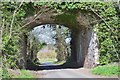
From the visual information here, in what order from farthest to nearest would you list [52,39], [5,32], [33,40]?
1. [52,39]
2. [33,40]
3. [5,32]

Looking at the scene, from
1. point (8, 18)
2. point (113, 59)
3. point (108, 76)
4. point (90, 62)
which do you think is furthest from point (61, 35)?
point (8, 18)

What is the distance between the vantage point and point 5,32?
21.6 ft

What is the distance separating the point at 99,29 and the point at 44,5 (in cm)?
292

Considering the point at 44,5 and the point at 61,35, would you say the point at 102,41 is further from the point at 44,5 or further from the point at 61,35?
the point at 61,35

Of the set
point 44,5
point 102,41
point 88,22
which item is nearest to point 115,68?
point 102,41

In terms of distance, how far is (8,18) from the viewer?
22.7ft

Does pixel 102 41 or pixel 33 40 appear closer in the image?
pixel 102 41

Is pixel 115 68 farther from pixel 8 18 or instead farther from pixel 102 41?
pixel 8 18

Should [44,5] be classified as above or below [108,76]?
above

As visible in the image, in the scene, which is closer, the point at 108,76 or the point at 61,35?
the point at 108,76

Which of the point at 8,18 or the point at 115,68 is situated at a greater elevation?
the point at 8,18

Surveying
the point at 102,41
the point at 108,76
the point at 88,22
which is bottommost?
the point at 108,76

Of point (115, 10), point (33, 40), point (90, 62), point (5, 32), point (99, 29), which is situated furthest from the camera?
point (33, 40)

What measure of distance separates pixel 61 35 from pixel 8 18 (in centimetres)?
1832
